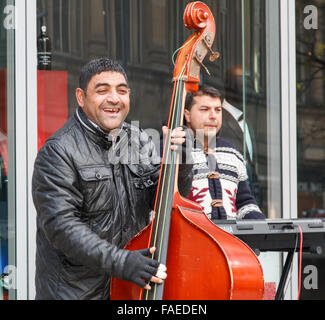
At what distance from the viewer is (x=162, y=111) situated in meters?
4.23

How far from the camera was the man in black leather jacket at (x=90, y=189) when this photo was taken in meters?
2.34

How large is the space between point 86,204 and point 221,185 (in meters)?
1.11

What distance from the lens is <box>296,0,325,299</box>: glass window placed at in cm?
470

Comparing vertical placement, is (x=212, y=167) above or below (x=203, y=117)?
below

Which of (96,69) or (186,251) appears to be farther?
(96,69)

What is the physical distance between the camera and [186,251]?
2.31 m

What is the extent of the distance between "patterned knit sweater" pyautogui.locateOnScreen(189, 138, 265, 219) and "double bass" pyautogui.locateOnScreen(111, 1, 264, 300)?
0.95 metres

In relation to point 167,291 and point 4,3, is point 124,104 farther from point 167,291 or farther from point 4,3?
point 4,3

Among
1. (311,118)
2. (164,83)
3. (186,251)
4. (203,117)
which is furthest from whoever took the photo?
(311,118)

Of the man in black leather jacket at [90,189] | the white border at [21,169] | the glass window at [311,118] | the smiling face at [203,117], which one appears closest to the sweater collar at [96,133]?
the man in black leather jacket at [90,189]

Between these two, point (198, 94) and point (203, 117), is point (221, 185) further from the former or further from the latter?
point (198, 94)

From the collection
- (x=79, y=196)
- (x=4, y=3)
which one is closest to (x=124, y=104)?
(x=79, y=196)

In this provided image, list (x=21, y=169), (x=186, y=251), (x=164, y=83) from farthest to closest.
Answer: (x=164, y=83), (x=21, y=169), (x=186, y=251)

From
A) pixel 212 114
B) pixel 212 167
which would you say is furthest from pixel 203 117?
pixel 212 167
